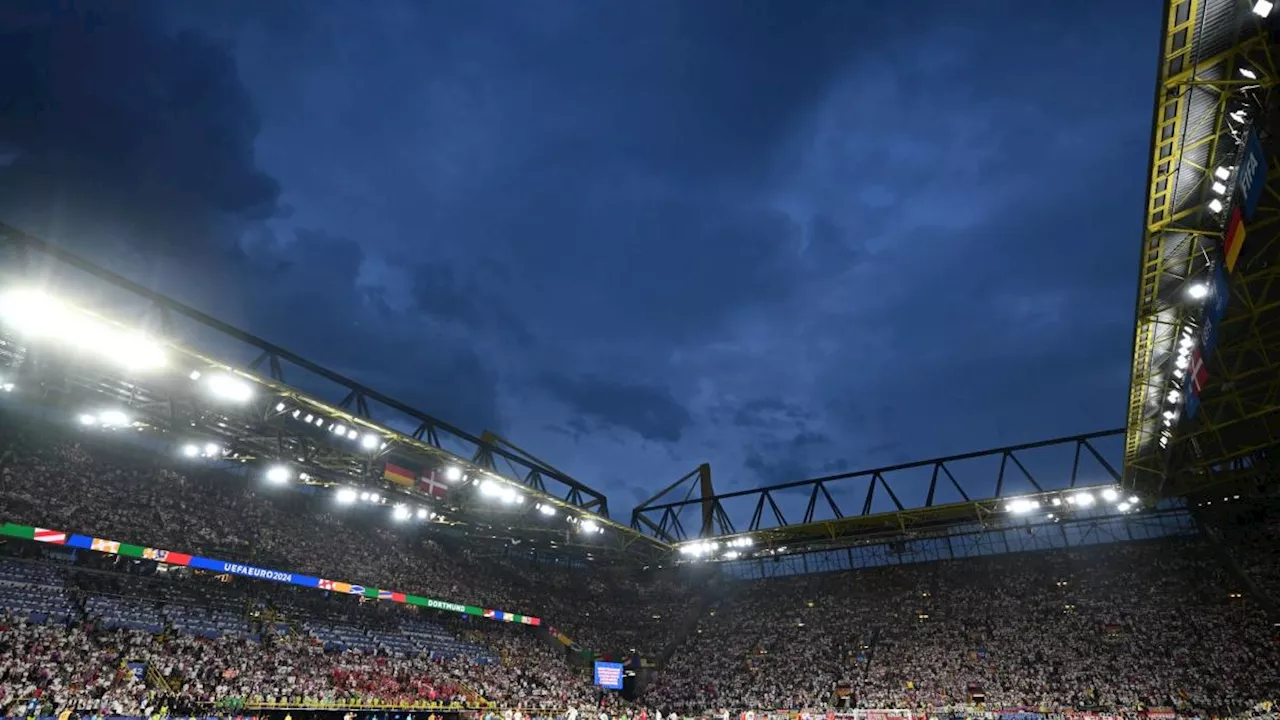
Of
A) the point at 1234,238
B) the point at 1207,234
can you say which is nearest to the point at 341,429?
the point at 1234,238

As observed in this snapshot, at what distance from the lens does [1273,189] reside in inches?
577

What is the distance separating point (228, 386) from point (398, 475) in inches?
414

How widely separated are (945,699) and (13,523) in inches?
2026

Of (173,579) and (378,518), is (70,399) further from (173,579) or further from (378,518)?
(378,518)

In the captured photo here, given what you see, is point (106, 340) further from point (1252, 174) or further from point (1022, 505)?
point (1022, 505)

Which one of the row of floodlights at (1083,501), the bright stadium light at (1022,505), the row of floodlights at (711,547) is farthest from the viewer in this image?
the row of floodlights at (711,547)

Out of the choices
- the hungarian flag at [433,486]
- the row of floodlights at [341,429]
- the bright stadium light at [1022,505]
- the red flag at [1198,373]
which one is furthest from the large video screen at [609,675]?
the red flag at [1198,373]

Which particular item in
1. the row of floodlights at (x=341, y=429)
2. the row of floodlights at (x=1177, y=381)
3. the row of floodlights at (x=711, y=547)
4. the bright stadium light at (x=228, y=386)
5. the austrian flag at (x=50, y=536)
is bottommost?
the austrian flag at (x=50, y=536)

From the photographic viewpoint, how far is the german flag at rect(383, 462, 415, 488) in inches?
1354

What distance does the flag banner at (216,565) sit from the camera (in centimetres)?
2867

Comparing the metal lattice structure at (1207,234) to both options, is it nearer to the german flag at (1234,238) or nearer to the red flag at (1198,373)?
the german flag at (1234,238)

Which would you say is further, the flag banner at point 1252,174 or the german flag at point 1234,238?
the german flag at point 1234,238

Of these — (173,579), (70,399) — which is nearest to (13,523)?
(70,399)

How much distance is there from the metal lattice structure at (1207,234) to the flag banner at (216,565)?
137 ft
